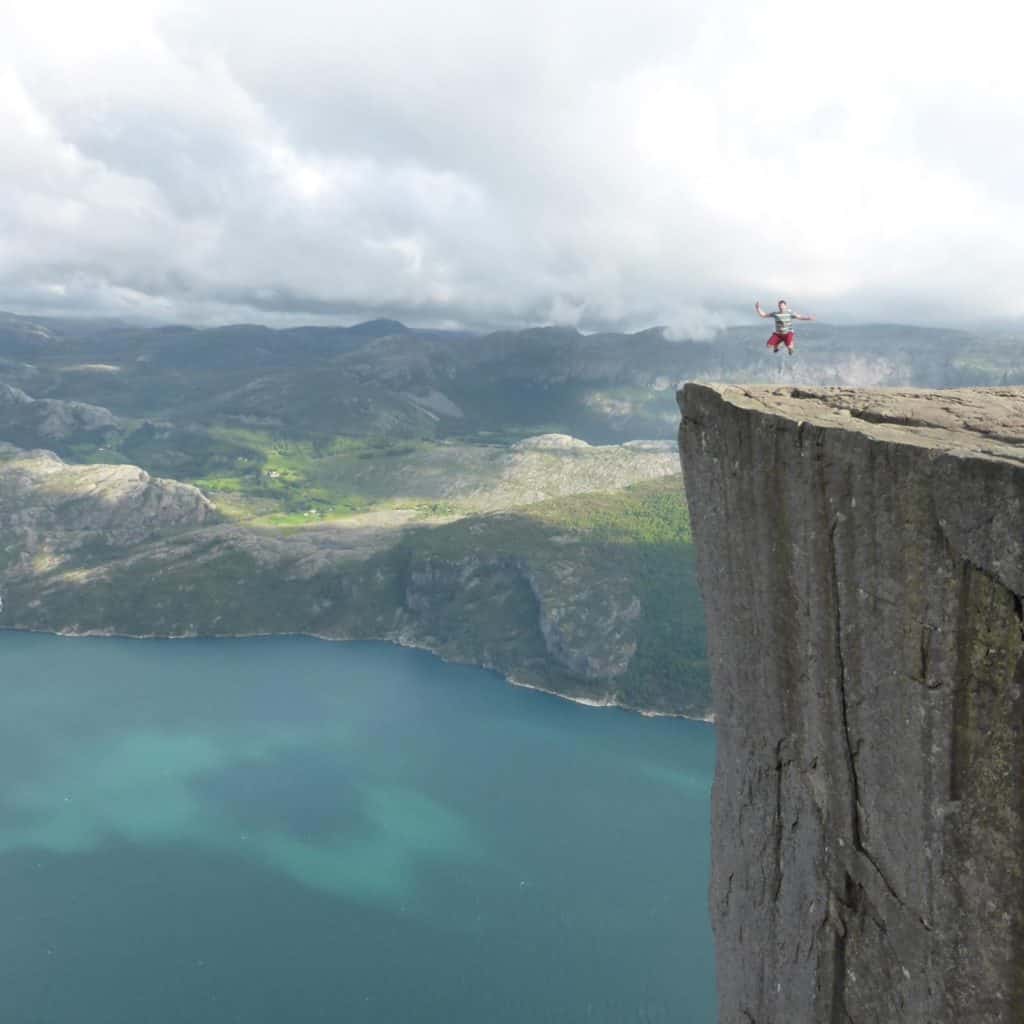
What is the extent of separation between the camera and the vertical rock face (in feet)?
27.6

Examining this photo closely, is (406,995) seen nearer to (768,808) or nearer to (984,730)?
(768,808)

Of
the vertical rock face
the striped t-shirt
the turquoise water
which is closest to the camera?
the vertical rock face

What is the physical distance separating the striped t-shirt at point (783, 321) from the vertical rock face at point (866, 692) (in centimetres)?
439

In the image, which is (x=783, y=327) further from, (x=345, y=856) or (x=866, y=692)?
(x=345, y=856)

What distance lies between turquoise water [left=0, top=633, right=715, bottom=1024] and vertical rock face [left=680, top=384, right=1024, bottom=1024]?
64.3 meters

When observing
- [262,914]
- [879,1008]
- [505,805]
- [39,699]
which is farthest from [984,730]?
[39,699]

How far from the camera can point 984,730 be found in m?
8.47

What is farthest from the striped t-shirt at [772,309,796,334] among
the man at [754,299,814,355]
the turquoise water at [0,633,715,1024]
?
the turquoise water at [0,633,715,1024]

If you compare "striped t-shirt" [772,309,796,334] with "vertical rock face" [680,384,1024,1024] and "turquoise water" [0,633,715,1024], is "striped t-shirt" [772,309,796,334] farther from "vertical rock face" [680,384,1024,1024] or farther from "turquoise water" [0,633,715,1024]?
"turquoise water" [0,633,715,1024]

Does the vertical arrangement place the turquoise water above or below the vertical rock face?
below

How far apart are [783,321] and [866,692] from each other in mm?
10823

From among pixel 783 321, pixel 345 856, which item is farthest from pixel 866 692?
pixel 345 856

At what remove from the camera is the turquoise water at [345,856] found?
68.1 m

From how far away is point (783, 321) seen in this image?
18.1 m
